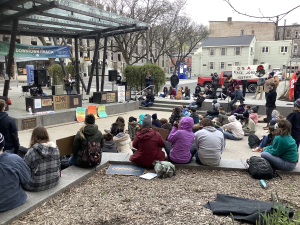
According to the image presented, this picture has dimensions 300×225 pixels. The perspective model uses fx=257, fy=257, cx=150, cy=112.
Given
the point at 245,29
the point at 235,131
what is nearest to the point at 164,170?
the point at 235,131

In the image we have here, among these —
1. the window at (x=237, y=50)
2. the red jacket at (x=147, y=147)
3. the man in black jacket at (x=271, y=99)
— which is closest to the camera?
the red jacket at (x=147, y=147)

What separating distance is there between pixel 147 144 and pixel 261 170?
7.01 feet

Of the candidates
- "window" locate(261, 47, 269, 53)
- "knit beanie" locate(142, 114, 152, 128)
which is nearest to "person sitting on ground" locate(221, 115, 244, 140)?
"knit beanie" locate(142, 114, 152, 128)

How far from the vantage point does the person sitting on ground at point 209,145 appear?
496 centimetres

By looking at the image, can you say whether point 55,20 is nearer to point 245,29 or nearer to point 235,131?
point 235,131

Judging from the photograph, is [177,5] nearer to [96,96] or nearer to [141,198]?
[96,96]

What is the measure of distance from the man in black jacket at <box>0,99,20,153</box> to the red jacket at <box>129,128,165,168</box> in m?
2.36

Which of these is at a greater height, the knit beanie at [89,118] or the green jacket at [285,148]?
the knit beanie at [89,118]

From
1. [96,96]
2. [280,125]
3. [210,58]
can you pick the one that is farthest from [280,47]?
[280,125]

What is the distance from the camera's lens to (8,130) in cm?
493

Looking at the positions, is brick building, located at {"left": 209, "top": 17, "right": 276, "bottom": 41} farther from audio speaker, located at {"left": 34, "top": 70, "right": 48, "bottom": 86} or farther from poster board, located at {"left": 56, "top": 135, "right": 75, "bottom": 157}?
poster board, located at {"left": 56, "top": 135, "right": 75, "bottom": 157}

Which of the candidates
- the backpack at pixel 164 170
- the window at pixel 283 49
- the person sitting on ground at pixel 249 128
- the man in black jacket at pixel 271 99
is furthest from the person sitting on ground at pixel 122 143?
the window at pixel 283 49

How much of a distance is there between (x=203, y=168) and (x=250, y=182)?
938mm

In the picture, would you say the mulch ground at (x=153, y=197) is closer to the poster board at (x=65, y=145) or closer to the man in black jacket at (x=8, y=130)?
the poster board at (x=65, y=145)
